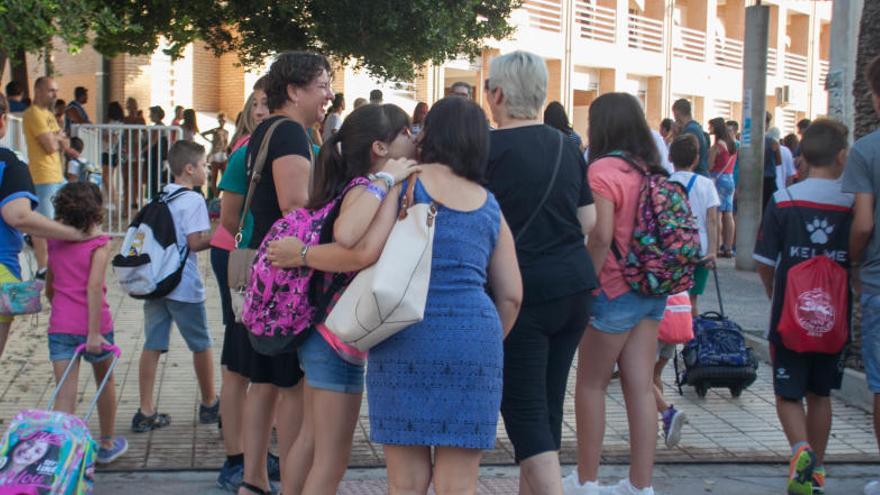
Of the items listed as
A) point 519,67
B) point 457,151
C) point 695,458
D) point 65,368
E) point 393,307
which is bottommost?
point 695,458

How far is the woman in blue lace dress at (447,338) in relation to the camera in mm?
3529

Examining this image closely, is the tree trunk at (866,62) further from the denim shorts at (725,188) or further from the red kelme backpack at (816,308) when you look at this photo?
the denim shorts at (725,188)

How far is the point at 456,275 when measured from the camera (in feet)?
11.8

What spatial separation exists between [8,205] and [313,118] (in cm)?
169

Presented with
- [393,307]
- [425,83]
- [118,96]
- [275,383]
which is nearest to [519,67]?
[393,307]

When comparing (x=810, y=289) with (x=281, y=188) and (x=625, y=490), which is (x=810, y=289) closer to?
(x=625, y=490)

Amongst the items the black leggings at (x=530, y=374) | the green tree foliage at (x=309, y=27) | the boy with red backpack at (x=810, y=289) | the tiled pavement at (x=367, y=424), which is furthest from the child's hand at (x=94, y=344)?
the green tree foliage at (x=309, y=27)

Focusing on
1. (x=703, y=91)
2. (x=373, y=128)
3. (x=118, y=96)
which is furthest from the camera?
(x=703, y=91)

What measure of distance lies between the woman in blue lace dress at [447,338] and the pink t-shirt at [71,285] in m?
2.06

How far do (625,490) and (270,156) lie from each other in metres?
2.19

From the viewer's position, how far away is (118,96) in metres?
23.0

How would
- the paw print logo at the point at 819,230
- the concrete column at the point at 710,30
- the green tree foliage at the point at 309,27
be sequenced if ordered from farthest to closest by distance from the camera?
the concrete column at the point at 710,30 < the green tree foliage at the point at 309,27 < the paw print logo at the point at 819,230

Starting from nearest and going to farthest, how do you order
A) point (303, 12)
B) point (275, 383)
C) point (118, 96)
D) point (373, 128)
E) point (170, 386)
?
point (373, 128)
point (275, 383)
point (170, 386)
point (303, 12)
point (118, 96)

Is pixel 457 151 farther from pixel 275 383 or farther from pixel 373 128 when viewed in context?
pixel 275 383
